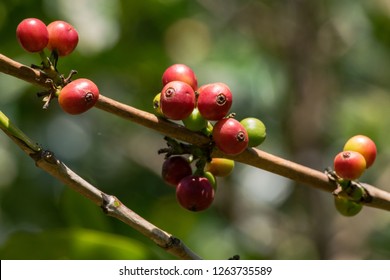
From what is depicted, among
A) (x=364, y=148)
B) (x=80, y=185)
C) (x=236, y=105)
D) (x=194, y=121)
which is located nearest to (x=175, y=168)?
(x=194, y=121)

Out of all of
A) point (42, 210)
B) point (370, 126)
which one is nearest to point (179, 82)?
point (42, 210)

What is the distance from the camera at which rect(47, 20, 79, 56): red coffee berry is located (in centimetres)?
189

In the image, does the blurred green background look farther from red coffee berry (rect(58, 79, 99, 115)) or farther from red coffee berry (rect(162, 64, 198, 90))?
red coffee berry (rect(58, 79, 99, 115))

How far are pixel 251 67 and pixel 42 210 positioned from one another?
1.53 m

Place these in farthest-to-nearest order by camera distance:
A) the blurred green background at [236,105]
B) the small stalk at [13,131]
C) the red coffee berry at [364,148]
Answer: the blurred green background at [236,105], the red coffee berry at [364,148], the small stalk at [13,131]

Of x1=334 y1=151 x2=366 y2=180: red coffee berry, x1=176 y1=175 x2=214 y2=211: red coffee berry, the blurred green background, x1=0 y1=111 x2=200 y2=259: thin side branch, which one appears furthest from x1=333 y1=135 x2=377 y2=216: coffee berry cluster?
the blurred green background

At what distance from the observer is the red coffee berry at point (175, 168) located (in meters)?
2.04

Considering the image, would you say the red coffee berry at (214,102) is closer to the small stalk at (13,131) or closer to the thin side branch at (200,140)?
the thin side branch at (200,140)

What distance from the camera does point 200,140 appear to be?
1.86 m

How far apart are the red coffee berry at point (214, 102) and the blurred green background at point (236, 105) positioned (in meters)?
1.62

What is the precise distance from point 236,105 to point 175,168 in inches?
Answer: 111

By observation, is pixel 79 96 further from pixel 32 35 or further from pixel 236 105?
pixel 236 105

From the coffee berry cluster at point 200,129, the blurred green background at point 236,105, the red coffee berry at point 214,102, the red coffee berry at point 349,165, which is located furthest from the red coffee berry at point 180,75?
the blurred green background at point 236,105

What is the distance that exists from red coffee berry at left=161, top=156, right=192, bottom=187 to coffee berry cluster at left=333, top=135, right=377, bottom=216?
40 cm
